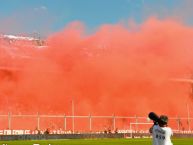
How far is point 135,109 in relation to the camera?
120 meters

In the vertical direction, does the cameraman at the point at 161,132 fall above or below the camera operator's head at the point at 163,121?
below

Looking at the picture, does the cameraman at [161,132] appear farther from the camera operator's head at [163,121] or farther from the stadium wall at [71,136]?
the stadium wall at [71,136]

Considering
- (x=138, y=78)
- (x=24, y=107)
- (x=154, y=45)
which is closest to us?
(x=24, y=107)

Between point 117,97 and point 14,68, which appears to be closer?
point 117,97

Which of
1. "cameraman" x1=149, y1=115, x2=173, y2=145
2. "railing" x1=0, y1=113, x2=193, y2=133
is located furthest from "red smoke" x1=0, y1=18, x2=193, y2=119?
"cameraman" x1=149, y1=115, x2=173, y2=145

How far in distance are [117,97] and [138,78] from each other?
25.6ft

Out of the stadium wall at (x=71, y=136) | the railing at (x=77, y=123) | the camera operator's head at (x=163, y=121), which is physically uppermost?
the railing at (x=77, y=123)

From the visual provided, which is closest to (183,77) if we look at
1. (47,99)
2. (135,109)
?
(135,109)

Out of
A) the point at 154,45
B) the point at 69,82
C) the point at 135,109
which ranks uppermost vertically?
the point at 154,45

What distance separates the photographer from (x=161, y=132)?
497 inches

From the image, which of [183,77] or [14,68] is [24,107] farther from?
[183,77]

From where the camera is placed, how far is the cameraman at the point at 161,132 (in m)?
12.4

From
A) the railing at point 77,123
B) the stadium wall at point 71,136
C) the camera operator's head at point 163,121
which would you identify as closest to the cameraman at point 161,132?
the camera operator's head at point 163,121

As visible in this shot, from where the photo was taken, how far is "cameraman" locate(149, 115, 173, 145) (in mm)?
12430
